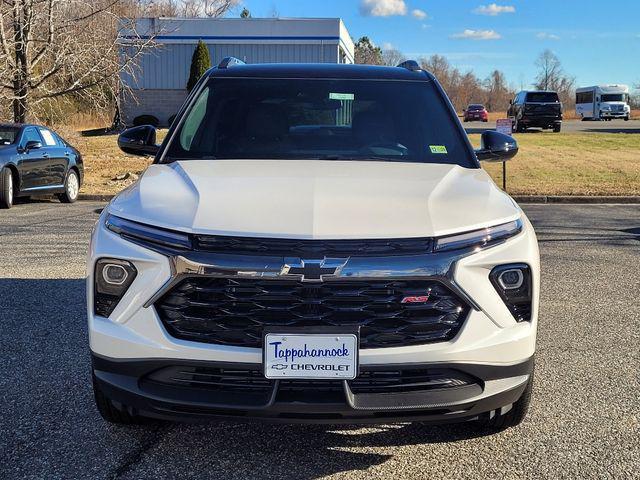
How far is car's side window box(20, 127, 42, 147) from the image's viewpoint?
12531 mm

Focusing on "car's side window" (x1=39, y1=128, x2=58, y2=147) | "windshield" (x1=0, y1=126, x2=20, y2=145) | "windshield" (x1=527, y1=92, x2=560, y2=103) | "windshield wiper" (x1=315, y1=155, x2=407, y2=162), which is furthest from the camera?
"windshield" (x1=527, y1=92, x2=560, y2=103)

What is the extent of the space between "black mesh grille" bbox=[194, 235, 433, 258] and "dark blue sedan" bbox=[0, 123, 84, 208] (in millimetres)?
10550

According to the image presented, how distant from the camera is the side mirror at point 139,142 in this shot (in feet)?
14.7

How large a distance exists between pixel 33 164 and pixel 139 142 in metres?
9.00

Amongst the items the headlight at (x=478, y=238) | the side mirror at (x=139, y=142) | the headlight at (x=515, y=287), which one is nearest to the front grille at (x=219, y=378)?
the headlight at (x=478, y=238)

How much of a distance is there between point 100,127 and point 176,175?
3893 cm

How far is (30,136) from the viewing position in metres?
12.7

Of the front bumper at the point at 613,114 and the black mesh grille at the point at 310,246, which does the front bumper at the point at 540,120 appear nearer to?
the front bumper at the point at 613,114

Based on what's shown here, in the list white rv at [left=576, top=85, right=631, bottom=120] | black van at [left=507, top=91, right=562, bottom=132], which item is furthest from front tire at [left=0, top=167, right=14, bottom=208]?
white rv at [left=576, top=85, right=631, bottom=120]

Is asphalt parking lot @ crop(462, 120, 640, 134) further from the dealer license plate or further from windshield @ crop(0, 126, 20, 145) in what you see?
the dealer license plate

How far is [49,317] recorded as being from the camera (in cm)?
538

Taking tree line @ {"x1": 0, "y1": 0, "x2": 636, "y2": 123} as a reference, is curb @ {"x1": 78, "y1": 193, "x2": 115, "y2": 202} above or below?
below

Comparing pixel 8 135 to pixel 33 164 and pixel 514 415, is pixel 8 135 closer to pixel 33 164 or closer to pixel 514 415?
pixel 33 164

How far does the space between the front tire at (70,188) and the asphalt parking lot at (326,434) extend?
26.4ft
